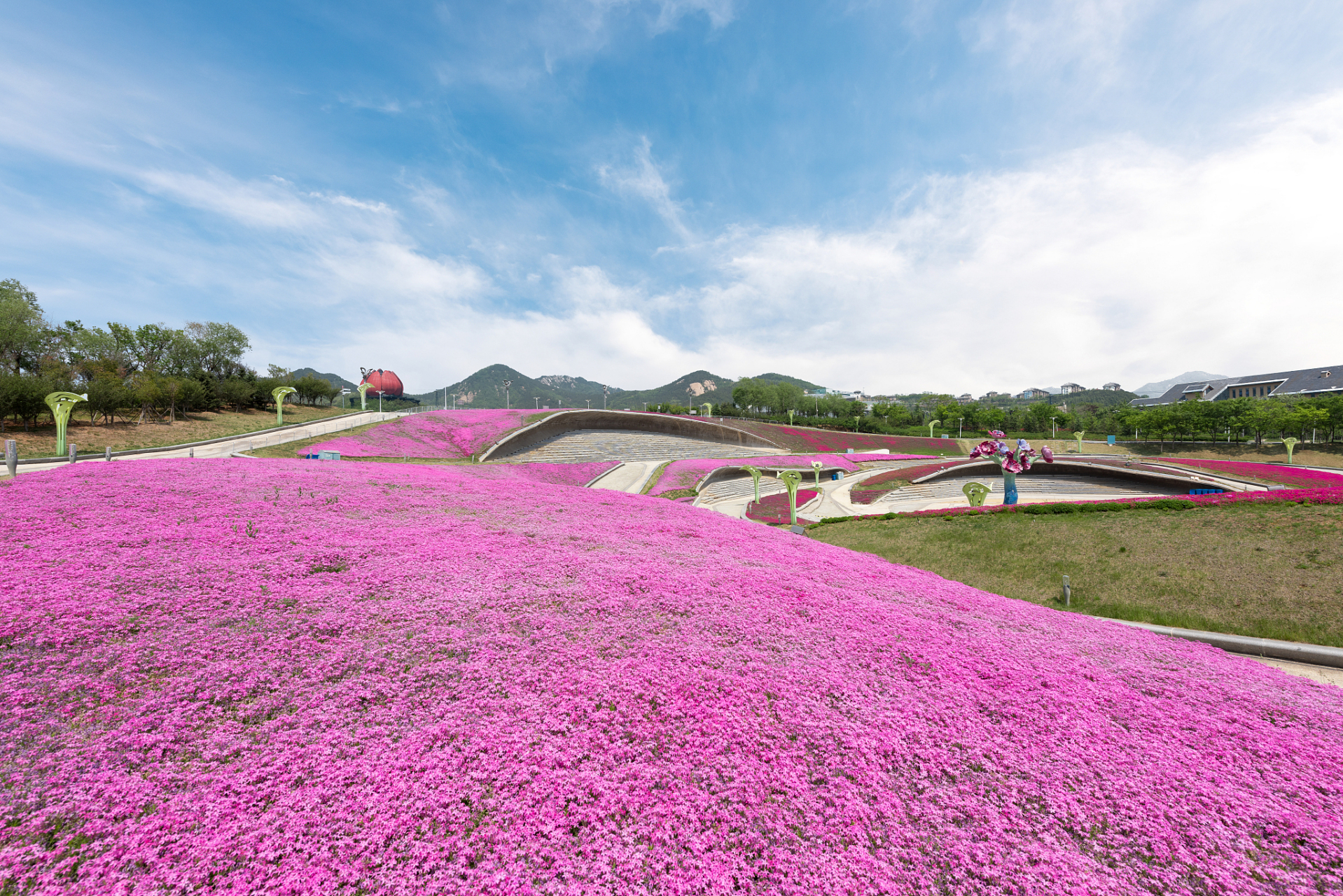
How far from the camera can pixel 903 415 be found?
91.4 meters

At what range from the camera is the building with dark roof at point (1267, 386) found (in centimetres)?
8500

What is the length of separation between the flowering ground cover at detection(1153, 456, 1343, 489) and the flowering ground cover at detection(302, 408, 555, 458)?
47.4m

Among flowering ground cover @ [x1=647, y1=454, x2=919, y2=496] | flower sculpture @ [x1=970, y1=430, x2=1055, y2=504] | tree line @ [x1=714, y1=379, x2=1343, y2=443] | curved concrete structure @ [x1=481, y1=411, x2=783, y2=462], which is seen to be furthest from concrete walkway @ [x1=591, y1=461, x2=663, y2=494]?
tree line @ [x1=714, y1=379, x2=1343, y2=443]

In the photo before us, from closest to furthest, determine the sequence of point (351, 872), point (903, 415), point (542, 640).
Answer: point (351, 872), point (542, 640), point (903, 415)

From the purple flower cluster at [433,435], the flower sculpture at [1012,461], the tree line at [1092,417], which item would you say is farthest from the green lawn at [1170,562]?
the tree line at [1092,417]

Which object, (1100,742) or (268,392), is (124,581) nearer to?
(1100,742)

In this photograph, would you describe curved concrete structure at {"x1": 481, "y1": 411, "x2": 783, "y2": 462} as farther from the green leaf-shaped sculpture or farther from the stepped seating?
the green leaf-shaped sculpture

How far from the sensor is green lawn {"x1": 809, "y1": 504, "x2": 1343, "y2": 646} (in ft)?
29.9

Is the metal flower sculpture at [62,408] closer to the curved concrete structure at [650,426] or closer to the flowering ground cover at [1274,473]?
the curved concrete structure at [650,426]

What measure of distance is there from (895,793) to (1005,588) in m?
11.0

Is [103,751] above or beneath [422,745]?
above

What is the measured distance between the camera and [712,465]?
118 feet

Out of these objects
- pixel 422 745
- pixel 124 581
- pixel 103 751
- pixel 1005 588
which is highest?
pixel 124 581

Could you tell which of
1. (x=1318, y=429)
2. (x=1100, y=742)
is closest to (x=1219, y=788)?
(x=1100, y=742)
